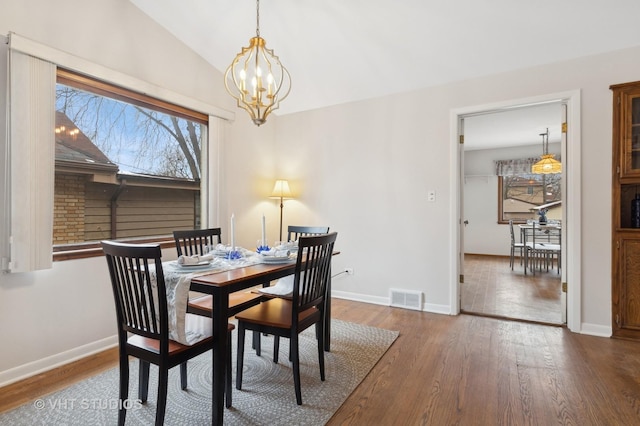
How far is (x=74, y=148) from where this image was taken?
8.26 ft

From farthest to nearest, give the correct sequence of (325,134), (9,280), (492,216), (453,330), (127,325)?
(492,216) < (325,134) < (453,330) < (9,280) < (127,325)

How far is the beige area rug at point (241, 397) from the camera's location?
1.71 metres

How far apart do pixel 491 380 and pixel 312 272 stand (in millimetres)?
1375

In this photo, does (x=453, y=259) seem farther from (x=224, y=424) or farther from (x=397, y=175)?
(x=224, y=424)

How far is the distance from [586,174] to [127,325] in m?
3.67

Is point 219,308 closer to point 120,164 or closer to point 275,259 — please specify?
point 275,259

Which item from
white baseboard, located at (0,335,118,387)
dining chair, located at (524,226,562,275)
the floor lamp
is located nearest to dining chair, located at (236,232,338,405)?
white baseboard, located at (0,335,118,387)

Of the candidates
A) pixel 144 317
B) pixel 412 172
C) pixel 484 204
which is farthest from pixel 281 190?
pixel 484 204

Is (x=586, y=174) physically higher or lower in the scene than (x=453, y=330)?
higher

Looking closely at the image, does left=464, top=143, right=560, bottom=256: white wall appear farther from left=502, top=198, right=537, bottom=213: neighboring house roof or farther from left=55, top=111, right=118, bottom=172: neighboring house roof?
left=55, top=111, right=118, bottom=172: neighboring house roof

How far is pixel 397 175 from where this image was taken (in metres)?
3.69

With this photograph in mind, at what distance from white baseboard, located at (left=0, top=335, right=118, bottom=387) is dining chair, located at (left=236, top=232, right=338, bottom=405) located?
1329 millimetres

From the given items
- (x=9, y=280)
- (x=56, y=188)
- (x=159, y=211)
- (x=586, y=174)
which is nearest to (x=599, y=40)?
(x=586, y=174)

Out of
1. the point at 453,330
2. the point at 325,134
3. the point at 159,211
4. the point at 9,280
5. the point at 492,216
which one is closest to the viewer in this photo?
the point at 9,280
